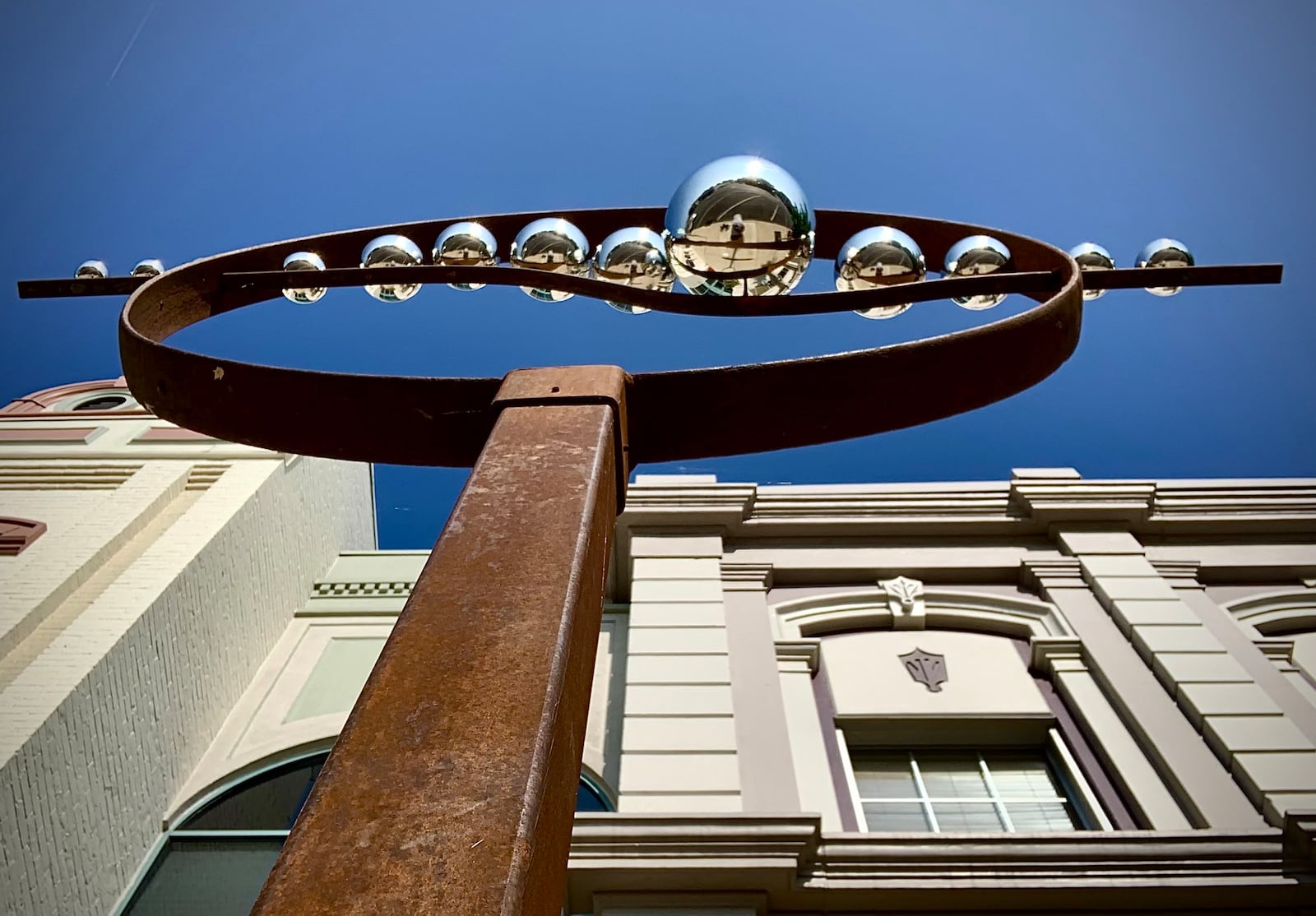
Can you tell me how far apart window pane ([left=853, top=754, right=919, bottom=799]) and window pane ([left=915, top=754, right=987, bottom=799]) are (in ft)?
0.43

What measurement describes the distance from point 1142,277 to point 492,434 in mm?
2418

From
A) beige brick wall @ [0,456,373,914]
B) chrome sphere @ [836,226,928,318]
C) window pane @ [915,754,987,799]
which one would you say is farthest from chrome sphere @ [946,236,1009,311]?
beige brick wall @ [0,456,373,914]

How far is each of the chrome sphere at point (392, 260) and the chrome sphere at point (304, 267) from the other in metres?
0.17

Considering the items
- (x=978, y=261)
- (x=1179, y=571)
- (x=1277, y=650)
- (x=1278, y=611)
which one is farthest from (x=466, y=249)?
(x=1278, y=611)

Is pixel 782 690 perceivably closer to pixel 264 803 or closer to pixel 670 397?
pixel 264 803

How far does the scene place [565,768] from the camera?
1.43 m

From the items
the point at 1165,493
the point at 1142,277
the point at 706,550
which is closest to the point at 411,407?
the point at 1142,277

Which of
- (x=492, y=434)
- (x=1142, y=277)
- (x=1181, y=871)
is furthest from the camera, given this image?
(x=1181, y=871)

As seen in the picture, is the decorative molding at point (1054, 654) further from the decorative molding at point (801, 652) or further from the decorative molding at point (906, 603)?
the decorative molding at point (801, 652)

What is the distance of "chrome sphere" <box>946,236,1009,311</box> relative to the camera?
3.33 m

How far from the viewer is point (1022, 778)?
857 cm

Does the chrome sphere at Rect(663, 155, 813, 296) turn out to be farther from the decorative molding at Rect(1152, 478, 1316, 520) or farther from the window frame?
the decorative molding at Rect(1152, 478, 1316, 520)

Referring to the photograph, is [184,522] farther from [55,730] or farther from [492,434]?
[492,434]

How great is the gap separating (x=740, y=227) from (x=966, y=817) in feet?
21.8
